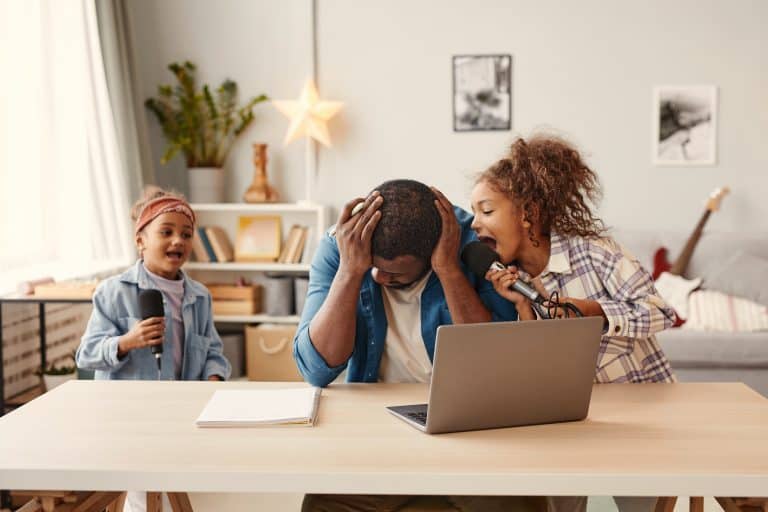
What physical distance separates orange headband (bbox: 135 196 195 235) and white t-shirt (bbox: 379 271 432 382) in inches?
33.2

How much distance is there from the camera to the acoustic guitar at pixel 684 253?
4.34m

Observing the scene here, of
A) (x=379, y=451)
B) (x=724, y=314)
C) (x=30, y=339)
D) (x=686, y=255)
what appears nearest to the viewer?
(x=379, y=451)

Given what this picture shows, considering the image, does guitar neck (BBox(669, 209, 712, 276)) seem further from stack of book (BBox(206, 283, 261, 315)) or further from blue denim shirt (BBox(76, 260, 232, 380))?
blue denim shirt (BBox(76, 260, 232, 380))

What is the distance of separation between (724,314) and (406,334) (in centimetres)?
254

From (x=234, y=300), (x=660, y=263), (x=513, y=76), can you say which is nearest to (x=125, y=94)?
(x=234, y=300)

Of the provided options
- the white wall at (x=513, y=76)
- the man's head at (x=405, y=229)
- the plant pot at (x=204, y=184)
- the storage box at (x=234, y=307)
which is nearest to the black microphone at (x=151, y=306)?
the man's head at (x=405, y=229)

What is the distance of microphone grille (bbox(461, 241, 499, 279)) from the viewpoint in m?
1.78

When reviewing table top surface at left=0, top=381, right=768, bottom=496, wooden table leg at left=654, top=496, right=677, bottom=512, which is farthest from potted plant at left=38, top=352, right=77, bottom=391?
wooden table leg at left=654, top=496, right=677, bottom=512

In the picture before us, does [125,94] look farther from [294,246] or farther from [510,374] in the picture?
[510,374]

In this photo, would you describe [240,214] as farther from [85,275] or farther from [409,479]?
[409,479]

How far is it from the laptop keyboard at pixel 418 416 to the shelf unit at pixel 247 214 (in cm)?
315

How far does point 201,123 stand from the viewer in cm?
490

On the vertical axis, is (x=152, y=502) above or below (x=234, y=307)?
above

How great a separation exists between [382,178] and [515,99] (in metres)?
0.86
